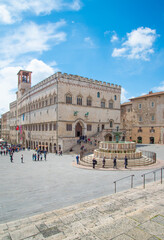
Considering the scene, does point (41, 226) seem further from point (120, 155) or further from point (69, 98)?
point (69, 98)

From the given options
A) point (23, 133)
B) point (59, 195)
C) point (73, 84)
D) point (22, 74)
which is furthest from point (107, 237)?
point (22, 74)

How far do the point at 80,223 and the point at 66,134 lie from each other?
29411mm

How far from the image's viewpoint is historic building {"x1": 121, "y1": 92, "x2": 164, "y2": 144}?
46.2m

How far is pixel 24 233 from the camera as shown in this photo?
19.5ft

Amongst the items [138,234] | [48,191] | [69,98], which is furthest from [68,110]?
[138,234]

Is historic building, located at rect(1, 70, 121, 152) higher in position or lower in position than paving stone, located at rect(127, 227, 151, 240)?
higher

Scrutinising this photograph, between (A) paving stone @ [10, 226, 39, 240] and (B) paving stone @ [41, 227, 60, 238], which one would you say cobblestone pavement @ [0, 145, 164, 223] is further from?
(B) paving stone @ [41, 227, 60, 238]

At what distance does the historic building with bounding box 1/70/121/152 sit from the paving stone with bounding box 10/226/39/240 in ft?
87.7

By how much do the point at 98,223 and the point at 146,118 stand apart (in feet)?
152

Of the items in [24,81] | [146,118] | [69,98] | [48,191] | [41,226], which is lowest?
[48,191]

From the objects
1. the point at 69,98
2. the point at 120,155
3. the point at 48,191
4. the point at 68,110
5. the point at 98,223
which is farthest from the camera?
the point at 69,98

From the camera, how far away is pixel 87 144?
34.1m

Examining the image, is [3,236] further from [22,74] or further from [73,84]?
[22,74]

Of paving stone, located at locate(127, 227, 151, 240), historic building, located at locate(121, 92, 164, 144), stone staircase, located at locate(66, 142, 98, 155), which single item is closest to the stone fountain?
stone staircase, located at locate(66, 142, 98, 155)
